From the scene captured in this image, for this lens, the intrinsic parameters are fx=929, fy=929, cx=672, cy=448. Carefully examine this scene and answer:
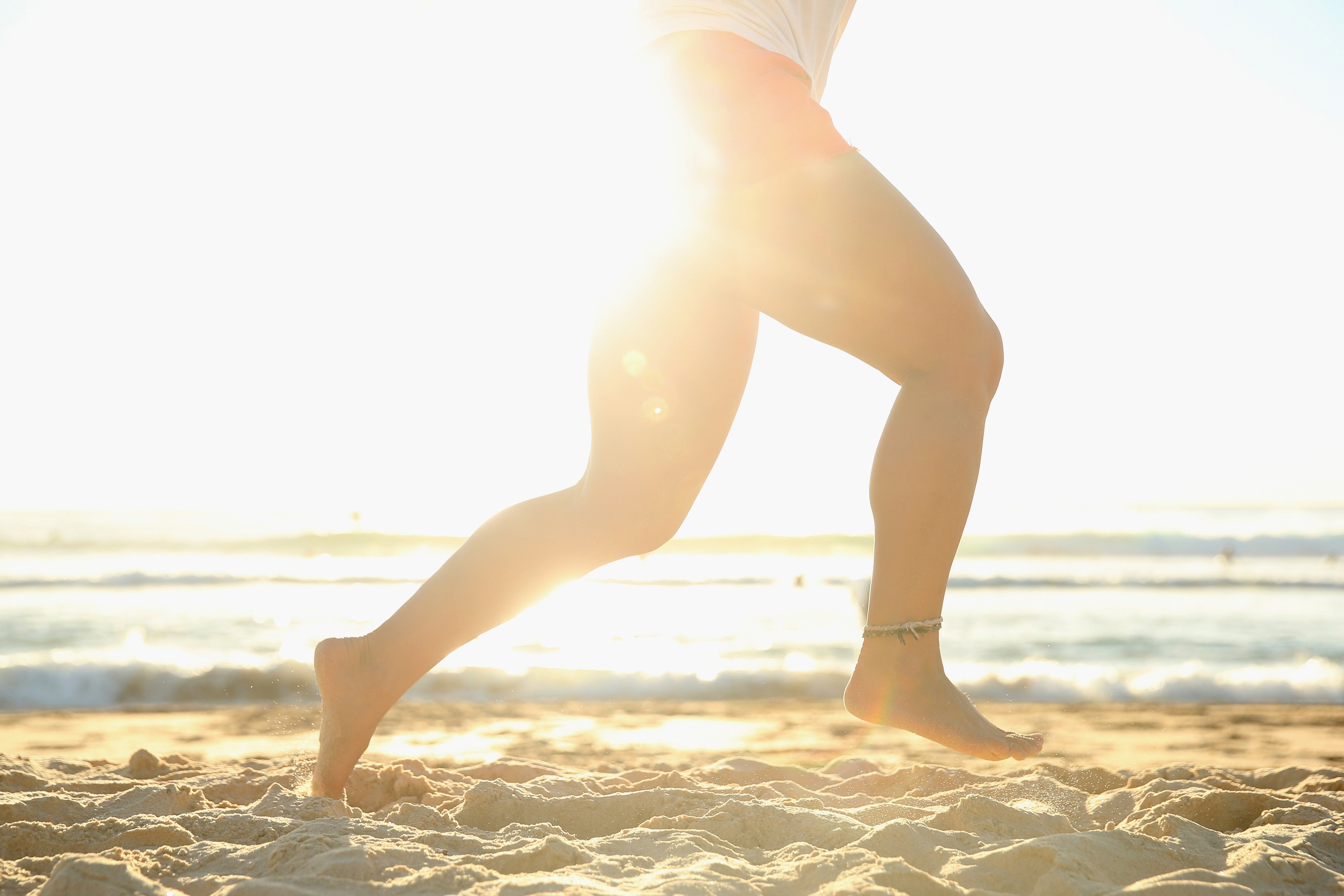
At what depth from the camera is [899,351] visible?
138cm

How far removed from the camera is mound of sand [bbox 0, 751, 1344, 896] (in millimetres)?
1135

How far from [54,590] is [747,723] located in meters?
9.87

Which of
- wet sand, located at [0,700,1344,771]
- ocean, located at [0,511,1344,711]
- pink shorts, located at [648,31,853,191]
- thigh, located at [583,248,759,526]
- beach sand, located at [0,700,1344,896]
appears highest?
pink shorts, located at [648,31,853,191]

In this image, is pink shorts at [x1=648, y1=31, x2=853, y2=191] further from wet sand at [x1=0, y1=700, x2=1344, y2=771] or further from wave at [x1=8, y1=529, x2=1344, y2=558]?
wave at [x1=8, y1=529, x2=1344, y2=558]

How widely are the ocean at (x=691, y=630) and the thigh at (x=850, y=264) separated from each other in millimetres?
2949

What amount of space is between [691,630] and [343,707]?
6.04m

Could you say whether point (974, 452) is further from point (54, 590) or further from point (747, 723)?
point (54, 590)

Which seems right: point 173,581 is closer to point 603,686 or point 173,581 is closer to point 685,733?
point 603,686

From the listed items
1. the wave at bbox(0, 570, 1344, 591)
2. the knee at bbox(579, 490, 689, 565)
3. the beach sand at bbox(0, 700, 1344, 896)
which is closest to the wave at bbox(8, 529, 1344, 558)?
the wave at bbox(0, 570, 1344, 591)

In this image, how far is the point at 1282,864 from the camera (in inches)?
48.8

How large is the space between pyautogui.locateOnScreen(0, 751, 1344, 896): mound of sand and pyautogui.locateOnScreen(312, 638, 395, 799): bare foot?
2.9 inches

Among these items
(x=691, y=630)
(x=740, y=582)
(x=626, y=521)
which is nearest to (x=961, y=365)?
(x=626, y=521)

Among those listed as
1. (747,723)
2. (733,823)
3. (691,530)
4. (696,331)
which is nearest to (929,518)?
(696,331)

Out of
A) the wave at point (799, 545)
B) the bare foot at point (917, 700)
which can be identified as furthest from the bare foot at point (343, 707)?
the wave at point (799, 545)
